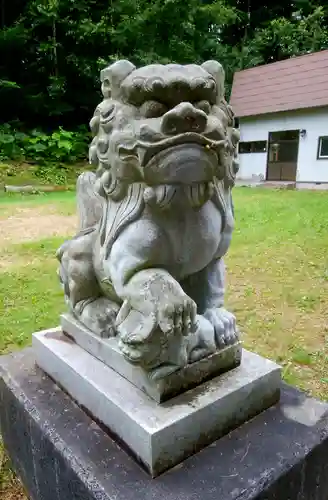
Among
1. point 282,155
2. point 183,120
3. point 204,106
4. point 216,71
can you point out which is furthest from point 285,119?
point 183,120

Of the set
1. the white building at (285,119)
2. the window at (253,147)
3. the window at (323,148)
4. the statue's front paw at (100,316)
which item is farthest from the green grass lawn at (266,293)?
the window at (253,147)

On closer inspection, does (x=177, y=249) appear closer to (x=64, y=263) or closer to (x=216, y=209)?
(x=216, y=209)

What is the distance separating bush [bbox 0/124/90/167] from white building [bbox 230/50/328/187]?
18.0 feet

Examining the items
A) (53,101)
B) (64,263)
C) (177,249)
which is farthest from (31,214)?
(53,101)

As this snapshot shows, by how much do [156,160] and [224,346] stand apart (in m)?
0.68

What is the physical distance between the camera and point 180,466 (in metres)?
1.19

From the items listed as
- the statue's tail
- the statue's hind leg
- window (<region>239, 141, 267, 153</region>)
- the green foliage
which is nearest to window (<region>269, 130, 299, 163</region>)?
window (<region>239, 141, 267, 153</region>)

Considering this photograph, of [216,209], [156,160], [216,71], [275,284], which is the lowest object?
[275,284]

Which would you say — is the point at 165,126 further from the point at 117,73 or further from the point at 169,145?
the point at 117,73

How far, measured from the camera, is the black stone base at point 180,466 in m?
1.12

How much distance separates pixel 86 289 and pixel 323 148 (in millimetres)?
12340

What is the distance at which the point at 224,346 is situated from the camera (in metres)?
1.39

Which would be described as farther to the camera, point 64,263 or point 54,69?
point 54,69

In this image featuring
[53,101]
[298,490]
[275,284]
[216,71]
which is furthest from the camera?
[53,101]
